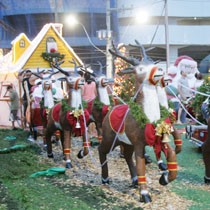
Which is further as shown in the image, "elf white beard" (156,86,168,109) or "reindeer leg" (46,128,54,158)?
"reindeer leg" (46,128,54,158)

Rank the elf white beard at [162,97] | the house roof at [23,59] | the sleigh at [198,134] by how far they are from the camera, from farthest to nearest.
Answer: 1. the house roof at [23,59]
2. the sleigh at [198,134]
3. the elf white beard at [162,97]

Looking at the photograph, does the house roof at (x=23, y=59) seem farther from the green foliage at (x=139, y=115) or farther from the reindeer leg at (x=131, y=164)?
the green foliage at (x=139, y=115)

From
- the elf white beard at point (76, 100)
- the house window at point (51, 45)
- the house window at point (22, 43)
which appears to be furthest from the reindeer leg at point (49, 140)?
the house window at point (22, 43)

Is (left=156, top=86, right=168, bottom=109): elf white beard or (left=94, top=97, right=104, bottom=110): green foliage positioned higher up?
(left=156, top=86, right=168, bottom=109): elf white beard

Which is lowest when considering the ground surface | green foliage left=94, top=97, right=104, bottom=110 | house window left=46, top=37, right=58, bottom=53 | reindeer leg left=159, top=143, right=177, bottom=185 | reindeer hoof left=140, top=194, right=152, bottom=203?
the ground surface

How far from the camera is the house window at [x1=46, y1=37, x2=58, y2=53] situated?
15.0m

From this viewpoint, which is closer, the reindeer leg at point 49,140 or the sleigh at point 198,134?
the sleigh at point 198,134

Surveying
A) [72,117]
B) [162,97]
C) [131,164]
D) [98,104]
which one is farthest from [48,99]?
[162,97]

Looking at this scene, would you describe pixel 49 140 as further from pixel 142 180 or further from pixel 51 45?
pixel 51 45

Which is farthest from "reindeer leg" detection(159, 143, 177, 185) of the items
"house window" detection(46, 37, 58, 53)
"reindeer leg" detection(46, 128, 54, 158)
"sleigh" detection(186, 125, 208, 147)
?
"house window" detection(46, 37, 58, 53)

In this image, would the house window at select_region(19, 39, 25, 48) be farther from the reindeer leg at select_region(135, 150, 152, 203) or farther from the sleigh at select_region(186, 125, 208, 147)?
the reindeer leg at select_region(135, 150, 152, 203)

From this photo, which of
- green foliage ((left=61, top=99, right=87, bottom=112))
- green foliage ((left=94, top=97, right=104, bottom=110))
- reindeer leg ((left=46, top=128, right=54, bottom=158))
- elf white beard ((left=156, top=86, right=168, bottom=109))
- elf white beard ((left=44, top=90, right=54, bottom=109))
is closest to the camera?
elf white beard ((left=156, top=86, right=168, bottom=109))

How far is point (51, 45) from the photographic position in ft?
49.7

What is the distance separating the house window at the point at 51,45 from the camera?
14982 mm
